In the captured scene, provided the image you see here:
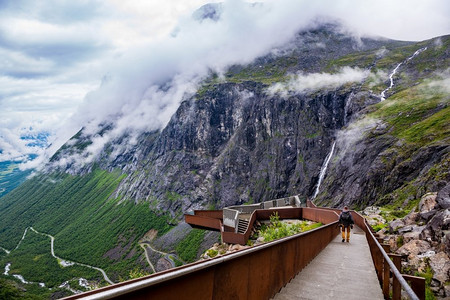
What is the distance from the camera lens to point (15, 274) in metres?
190

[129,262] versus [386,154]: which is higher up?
[386,154]

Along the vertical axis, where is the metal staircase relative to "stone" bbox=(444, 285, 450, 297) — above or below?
below

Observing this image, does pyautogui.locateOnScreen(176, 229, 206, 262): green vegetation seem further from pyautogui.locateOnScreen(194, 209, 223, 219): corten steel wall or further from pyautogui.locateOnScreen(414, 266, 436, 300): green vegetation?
pyautogui.locateOnScreen(414, 266, 436, 300): green vegetation

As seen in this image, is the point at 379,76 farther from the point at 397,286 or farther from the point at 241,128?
the point at 397,286

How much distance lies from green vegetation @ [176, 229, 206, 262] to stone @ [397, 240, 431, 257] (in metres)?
136

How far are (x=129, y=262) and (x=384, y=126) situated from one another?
471 ft

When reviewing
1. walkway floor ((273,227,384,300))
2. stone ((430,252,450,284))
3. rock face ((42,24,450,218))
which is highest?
rock face ((42,24,450,218))

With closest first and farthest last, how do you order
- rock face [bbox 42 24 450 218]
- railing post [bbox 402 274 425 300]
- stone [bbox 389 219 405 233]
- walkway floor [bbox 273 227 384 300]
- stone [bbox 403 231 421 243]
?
1. railing post [bbox 402 274 425 300]
2. walkway floor [bbox 273 227 384 300]
3. stone [bbox 403 231 421 243]
4. stone [bbox 389 219 405 233]
5. rock face [bbox 42 24 450 218]

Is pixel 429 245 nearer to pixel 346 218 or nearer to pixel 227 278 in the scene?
pixel 346 218

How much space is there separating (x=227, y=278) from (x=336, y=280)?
5825 mm

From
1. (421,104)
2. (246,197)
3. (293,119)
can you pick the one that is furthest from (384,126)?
(246,197)

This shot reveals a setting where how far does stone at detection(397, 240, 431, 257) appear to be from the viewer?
39.1 feet

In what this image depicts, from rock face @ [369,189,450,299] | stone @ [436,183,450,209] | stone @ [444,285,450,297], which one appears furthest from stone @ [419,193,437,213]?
stone @ [444,285,450,297]

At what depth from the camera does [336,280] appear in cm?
993
